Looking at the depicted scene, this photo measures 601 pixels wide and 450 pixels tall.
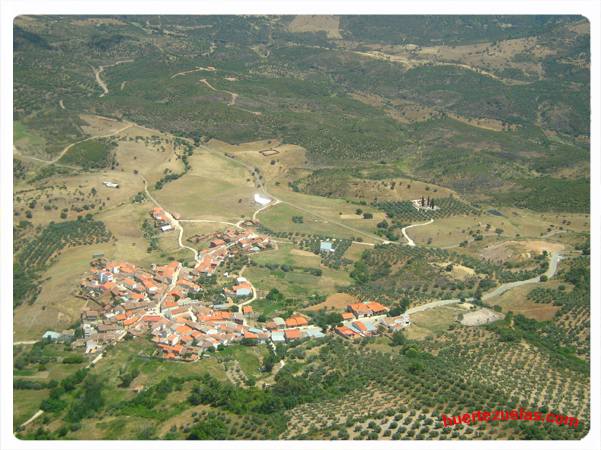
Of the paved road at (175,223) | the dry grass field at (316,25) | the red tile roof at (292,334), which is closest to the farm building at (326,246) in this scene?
the paved road at (175,223)

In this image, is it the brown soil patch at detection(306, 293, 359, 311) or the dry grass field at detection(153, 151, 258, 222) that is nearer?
the brown soil patch at detection(306, 293, 359, 311)

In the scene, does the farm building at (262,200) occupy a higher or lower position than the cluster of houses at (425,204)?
lower

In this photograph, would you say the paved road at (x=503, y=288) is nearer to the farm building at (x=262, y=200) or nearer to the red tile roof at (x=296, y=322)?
the red tile roof at (x=296, y=322)

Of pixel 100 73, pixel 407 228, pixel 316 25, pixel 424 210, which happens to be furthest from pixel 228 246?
pixel 316 25

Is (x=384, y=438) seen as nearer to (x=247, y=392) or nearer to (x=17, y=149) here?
(x=247, y=392)

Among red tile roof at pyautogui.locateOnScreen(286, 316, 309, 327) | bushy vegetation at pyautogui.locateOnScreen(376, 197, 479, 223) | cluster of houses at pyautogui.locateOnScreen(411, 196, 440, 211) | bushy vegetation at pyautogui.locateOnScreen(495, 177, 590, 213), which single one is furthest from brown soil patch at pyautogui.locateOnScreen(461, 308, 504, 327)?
bushy vegetation at pyautogui.locateOnScreen(495, 177, 590, 213)

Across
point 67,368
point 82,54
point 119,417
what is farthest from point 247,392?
point 82,54

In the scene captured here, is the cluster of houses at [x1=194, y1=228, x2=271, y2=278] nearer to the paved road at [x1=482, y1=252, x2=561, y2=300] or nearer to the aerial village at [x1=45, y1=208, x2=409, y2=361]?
the aerial village at [x1=45, y1=208, x2=409, y2=361]

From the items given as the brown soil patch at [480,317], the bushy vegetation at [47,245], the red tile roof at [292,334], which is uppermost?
the brown soil patch at [480,317]

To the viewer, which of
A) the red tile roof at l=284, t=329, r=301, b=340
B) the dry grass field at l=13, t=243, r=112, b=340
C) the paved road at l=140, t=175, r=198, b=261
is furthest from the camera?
the paved road at l=140, t=175, r=198, b=261
